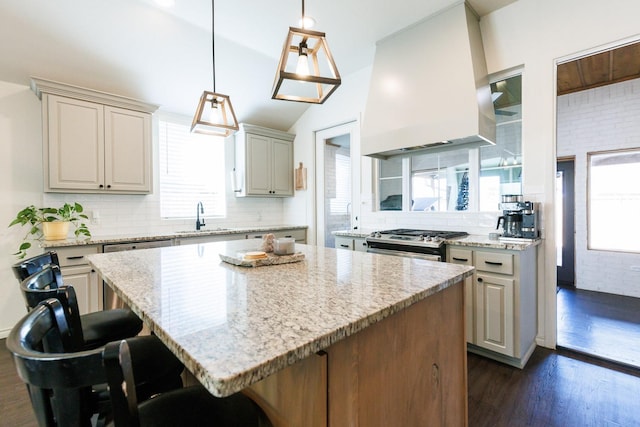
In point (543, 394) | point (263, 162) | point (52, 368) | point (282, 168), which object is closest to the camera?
point (52, 368)

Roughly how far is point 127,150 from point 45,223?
1033 mm

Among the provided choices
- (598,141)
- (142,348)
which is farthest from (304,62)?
(598,141)

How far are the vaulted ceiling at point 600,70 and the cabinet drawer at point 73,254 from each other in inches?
196

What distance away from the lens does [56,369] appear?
491 millimetres

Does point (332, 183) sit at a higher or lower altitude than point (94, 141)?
lower

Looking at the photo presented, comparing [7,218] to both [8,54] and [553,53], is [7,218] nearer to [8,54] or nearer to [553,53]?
[8,54]

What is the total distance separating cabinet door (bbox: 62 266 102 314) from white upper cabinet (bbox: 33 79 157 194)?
839 mm

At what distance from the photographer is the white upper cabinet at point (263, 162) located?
4355 millimetres

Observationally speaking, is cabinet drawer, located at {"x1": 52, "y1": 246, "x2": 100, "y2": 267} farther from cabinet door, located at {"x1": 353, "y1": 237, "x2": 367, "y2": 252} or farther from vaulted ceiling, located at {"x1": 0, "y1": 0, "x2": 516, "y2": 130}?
cabinet door, located at {"x1": 353, "y1": 237, "x2": 367, "y2": 252}

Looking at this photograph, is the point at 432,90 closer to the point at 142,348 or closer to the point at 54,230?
the point at 142,348

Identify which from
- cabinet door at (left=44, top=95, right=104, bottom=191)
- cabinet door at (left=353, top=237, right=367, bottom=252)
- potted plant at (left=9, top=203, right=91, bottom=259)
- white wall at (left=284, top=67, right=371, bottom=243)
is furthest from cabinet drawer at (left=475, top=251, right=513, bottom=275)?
cabinet door at (left=44, top=95, right=104, bottom=191)

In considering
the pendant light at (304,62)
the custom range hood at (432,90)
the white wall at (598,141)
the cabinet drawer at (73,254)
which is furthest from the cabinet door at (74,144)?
the white wall at (598,141)

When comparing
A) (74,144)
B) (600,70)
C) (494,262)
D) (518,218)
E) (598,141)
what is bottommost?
(494,262)

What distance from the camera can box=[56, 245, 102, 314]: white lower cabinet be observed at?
8.93ft
